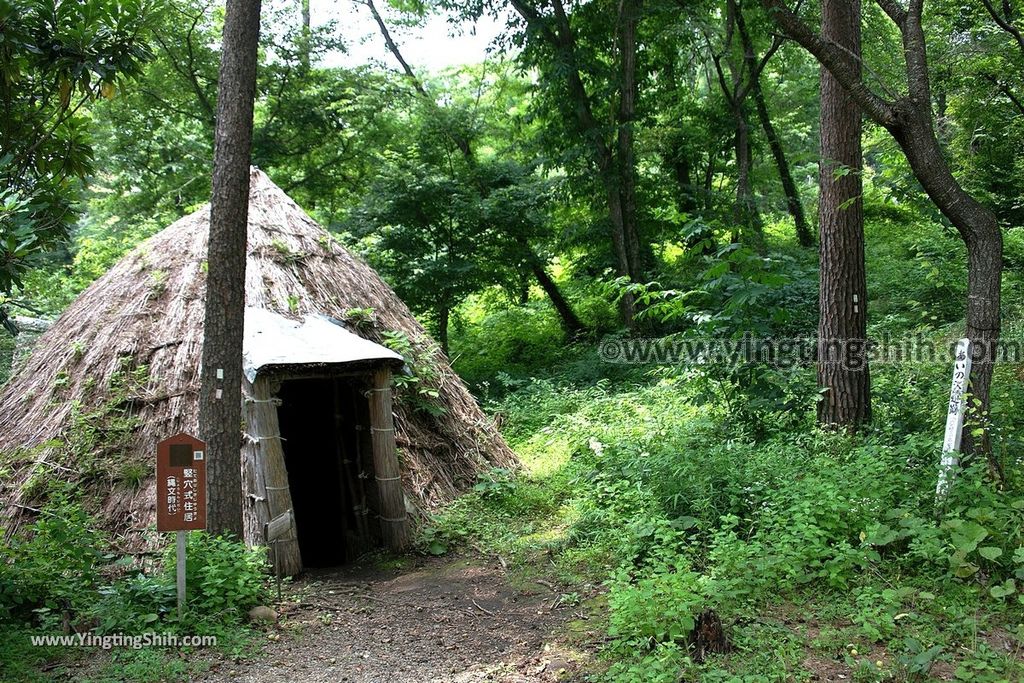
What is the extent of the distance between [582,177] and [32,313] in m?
10.5

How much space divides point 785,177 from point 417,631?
15359mm

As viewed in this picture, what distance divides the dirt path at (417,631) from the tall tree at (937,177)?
3452 mm

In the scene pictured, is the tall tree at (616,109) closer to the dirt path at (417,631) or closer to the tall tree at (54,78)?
the dirt path at (417,631)

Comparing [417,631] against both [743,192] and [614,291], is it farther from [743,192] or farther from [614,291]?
[743,192]

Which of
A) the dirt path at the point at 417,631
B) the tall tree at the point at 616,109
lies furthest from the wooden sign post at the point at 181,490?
the tall tree at the point at 616,109

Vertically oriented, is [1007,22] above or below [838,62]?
above

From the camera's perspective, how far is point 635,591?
482cm

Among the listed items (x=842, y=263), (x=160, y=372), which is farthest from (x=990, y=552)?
(x=160, y=372)

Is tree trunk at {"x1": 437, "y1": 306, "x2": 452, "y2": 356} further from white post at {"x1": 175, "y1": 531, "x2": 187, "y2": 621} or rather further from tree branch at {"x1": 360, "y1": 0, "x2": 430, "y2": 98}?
white post at {"x1": 175, "y1": 531, "x2": 187, "y2": 621}

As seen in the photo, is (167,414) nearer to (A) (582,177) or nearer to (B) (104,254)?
(B) (104,254)

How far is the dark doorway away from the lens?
8539mm

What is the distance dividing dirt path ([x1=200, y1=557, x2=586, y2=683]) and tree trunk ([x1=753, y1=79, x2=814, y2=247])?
44.4ft

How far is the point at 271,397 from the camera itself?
6957 mm

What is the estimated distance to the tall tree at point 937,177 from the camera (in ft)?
18.1
